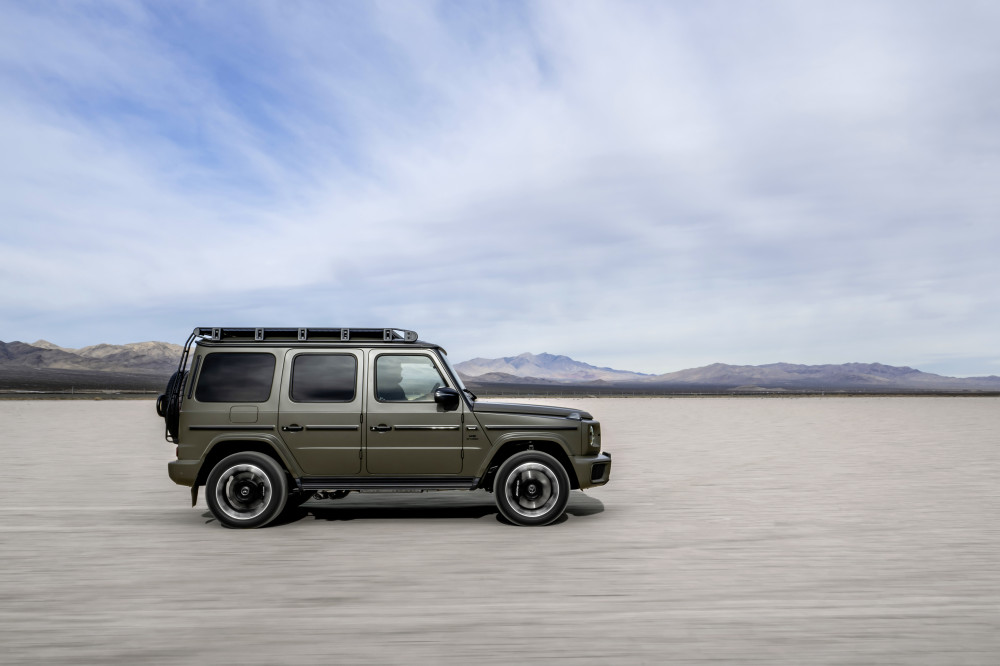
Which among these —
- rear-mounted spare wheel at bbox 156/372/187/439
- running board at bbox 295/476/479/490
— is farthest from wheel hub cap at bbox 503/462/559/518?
rear-mounted spare wheel at bbox 156/372/187/439

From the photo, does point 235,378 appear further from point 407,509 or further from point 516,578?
point 516,578

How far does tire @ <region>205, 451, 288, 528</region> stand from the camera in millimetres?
8102

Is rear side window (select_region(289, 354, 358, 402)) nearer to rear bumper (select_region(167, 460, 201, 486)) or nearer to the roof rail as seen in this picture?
the roof rail

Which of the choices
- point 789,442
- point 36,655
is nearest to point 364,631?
point 36,655

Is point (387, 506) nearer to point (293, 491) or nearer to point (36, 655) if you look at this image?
point (293, 491)

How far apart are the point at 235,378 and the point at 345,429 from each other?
4.25 feet

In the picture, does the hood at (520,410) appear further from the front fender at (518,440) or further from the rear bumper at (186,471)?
the rear bumper at (186,471)

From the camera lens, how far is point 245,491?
813cm

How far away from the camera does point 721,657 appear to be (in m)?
4.27

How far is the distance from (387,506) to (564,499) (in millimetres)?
2560

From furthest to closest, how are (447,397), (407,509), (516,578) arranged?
(407,509) → (447,397) → (516,578)

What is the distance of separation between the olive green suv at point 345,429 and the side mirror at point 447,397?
0.6 inches

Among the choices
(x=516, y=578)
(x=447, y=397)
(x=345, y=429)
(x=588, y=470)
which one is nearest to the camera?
(x=516, y=578)

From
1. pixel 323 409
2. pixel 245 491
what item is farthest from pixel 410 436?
pixel 245 491
